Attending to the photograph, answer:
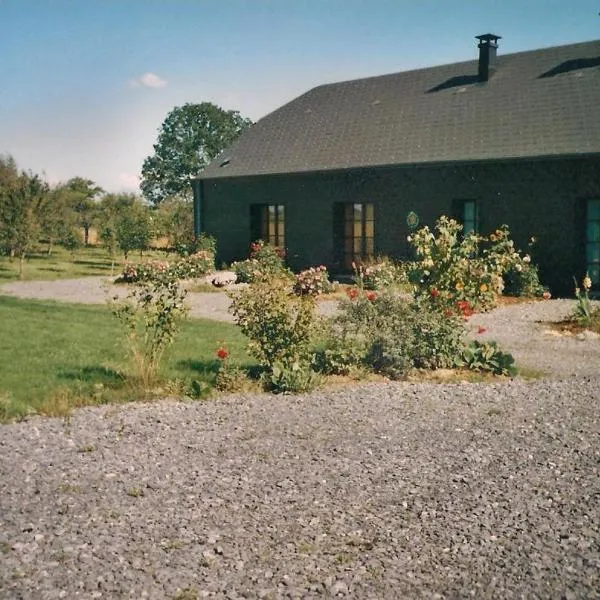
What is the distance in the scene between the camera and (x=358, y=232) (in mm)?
20094

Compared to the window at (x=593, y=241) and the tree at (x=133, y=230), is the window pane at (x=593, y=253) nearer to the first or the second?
the window at (x=593, y=241)

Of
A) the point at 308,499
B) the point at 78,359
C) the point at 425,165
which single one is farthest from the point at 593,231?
the point at 308,499

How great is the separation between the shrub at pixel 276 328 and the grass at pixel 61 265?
1535 cm

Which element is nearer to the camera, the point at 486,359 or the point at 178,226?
the point at 486,359

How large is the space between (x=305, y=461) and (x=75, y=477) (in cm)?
162

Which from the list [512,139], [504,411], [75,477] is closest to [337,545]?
[75,477]

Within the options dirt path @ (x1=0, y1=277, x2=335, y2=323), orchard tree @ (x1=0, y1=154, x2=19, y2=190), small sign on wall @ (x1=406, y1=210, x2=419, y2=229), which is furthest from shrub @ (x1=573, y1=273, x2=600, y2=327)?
orchard tree @ (x1=0, y1=154, x2=19, y2=190)

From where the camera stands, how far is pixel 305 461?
17.6ft

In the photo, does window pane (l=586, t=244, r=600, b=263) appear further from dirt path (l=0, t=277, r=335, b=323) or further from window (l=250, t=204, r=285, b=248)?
window (l=250, t=204, r=285, b=248)

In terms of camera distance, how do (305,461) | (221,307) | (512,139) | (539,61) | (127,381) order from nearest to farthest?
1. (305,461)
2. (127,381)
3. (221,307)
4. (512,139)
5. (539,61)

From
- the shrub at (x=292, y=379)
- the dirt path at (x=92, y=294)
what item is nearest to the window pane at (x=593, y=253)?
the dirt path at (x=92, y=294)

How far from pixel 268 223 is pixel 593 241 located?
9.71 metres

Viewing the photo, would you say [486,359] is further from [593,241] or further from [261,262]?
[261,262]

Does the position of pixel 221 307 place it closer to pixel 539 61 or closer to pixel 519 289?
pixel 519 289
